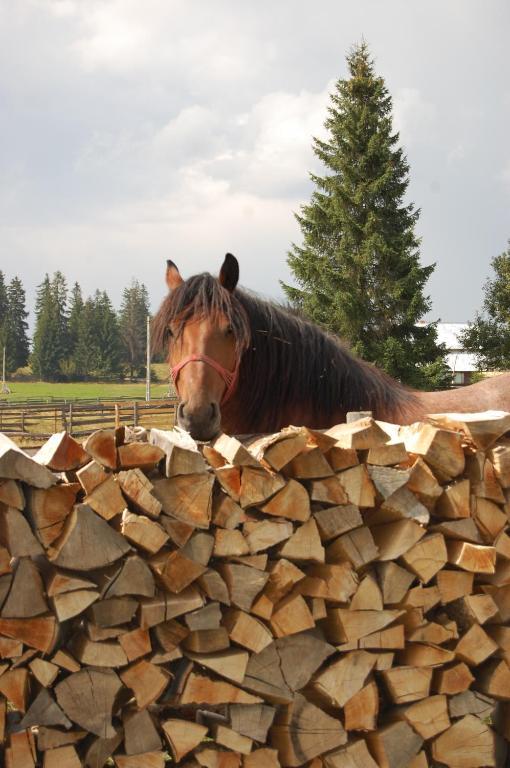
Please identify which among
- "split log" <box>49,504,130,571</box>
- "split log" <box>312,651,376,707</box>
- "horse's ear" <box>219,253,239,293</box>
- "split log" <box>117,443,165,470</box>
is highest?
"horse's ear" <box>219,253,239,293</box>

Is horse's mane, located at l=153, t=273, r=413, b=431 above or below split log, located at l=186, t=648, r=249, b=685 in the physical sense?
above

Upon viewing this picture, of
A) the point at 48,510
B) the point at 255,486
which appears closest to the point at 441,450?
the point at 255,486

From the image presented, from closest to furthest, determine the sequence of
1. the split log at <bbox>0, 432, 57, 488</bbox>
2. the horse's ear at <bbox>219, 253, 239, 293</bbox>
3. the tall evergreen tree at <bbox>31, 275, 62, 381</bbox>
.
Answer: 1. the split log at <bbox>0, 432, 57, 488</bbox>
2. the horse's ear at <bbox>219, 253, 239, 293</bbox>
3. the tall evergreen tree at <bbox>31, 275, 62, 381</bbox>

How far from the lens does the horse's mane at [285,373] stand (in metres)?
4.49

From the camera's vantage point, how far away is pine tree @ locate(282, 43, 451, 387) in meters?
22.7

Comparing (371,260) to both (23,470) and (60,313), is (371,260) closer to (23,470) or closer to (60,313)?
(23,470)

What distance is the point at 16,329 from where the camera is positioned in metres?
92.8

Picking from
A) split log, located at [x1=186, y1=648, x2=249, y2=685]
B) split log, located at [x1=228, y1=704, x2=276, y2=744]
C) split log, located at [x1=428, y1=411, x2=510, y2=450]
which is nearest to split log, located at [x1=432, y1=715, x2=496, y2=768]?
split log, located at [x1=228, y1=704, x2=276, y2=744]

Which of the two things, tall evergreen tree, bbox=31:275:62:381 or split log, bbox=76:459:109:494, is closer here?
split log, bbox=76:459:109:494

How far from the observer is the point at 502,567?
308 cm

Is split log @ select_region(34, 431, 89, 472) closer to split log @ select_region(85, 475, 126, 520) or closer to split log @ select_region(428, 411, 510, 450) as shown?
split log @ select_region(85, 475, 126, 520)

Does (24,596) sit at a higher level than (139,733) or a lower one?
higher

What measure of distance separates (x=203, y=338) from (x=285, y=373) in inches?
26.9

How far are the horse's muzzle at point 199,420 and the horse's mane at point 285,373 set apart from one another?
664 millimetres
